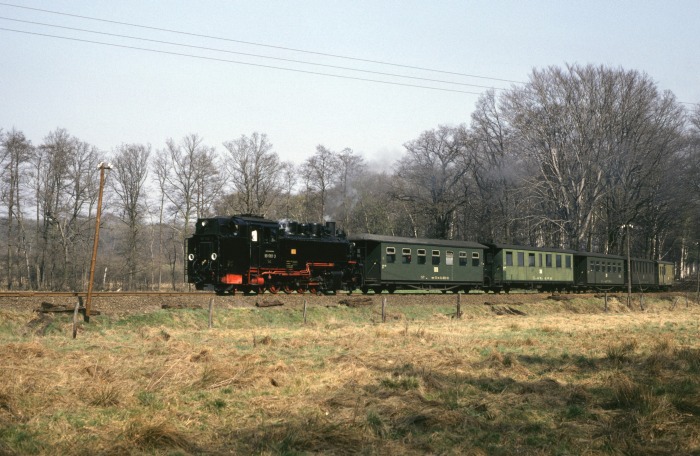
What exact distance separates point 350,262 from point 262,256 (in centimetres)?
579

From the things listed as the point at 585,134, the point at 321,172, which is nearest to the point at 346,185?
the point at 321,172

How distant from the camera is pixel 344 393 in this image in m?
10.6

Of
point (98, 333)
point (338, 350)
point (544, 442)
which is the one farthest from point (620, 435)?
point (98, 333)

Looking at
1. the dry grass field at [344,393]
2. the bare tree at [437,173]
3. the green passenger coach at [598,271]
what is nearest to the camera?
the dry grass field at [344,393]

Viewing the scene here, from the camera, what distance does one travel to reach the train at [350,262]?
89.0 ft

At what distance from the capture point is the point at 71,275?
45750 millimetres

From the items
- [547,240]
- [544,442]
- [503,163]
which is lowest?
[544,442]

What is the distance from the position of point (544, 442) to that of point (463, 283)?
93.5ft

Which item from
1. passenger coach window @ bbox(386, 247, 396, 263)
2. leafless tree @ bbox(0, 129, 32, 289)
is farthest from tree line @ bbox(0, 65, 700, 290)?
passenger coach window @ bbox(386, 247, 396, 263)

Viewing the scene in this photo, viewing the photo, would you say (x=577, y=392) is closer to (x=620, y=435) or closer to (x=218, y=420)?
(x=620, y=435)

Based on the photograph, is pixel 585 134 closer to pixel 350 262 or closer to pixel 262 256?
pixel 350 262

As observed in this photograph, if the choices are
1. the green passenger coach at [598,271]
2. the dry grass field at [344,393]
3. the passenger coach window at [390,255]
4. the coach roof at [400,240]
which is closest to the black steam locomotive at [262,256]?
the coach roof at [400,240]

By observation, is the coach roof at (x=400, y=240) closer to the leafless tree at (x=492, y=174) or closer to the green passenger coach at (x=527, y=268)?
the green passenger coach at (x=527, y=268)

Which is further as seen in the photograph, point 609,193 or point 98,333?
point 609,193
